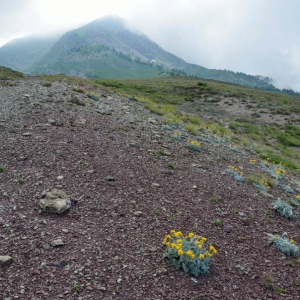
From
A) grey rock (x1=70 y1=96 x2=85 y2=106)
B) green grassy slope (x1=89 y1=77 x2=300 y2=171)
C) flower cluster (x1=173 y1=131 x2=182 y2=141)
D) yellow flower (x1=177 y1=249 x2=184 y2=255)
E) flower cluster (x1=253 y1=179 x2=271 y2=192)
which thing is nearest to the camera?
yellow flower (x1=177 y1=249 x2=184 y2=255)

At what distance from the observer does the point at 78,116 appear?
12.9m

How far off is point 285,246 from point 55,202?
19.1 feet

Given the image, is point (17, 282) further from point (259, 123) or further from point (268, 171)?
point (259, 123)

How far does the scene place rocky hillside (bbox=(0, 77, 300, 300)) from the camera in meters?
4.86

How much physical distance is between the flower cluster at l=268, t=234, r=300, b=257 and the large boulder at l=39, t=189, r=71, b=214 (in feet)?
17.3

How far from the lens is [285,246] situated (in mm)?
6633

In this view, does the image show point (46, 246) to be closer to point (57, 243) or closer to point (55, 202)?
point (57, 243)

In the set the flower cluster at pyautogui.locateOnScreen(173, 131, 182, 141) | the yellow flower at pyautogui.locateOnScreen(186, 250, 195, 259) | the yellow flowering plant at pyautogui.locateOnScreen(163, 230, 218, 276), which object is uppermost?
the flower cluster at pyautogui.locateOnScreen(173, 131, 182, 141)

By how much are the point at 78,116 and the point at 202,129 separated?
28.8ft

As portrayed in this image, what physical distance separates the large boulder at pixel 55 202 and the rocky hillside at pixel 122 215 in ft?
0.25

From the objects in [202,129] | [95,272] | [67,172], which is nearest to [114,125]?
[67,172]

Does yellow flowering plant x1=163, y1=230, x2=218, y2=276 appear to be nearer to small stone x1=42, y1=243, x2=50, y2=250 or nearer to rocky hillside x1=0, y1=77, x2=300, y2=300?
rocky hillside x1=0, y1=77, x2=300, y2=300

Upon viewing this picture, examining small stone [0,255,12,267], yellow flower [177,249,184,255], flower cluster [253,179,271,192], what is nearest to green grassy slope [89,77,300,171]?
flower cluster [253,179,271,192]

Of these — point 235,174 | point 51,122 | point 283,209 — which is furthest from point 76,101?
point 283,209
